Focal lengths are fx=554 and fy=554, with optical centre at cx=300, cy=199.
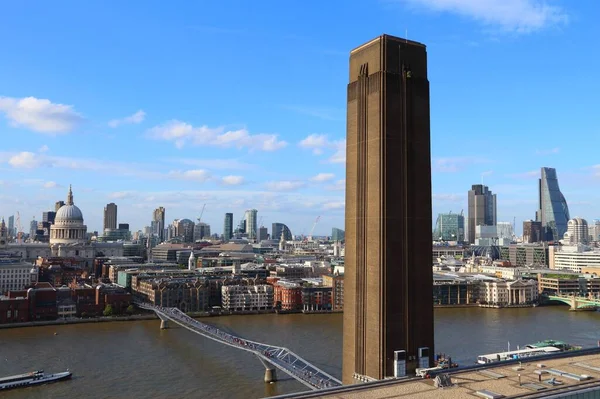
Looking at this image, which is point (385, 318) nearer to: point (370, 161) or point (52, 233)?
point (370, 161)

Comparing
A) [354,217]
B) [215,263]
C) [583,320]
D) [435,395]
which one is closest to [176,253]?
[215,263]

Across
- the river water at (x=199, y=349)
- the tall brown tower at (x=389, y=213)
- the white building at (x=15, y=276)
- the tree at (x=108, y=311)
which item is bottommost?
the river water at (x=199, y=349)

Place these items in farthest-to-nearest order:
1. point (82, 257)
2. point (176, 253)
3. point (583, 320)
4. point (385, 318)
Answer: point (176, 253) < point (82, 257) < point (583, 320) < point (385, 318)

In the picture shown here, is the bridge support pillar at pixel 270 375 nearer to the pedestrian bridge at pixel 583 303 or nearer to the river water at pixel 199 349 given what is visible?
the river water at pixel 199 349

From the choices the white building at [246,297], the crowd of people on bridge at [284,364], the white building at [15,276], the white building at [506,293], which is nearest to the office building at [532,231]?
the white building at [506,293]

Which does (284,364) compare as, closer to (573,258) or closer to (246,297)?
(246,297)

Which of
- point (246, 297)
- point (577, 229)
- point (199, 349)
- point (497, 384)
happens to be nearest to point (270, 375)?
point (199, 349)

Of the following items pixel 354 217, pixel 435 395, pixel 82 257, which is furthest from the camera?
pixel 82 257
